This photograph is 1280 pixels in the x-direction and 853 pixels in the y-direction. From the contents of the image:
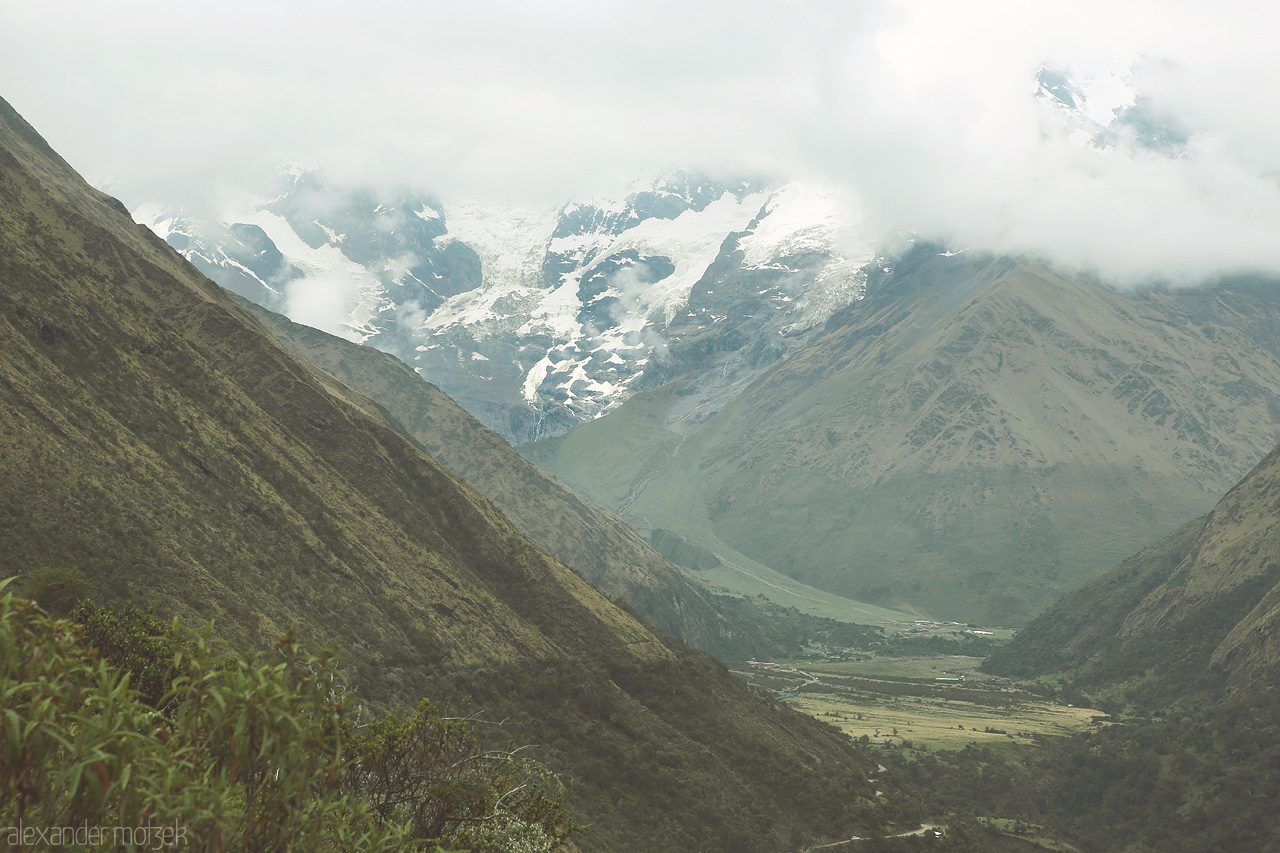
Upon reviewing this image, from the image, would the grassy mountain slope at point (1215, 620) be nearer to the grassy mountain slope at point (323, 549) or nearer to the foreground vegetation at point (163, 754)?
the grassy mountain slope at point (323, 549)

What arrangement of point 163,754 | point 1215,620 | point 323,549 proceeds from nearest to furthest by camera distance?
point 163,754 < point 323,549 < point 1215,620

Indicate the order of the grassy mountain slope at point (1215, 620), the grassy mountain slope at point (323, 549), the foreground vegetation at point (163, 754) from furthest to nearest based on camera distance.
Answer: the grassy mountain slope at point (1215, 620) → the grassy mountain slope at point (323, 549) → the foreground vegetation at point (163, 754)

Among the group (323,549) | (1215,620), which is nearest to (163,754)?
(323,549)

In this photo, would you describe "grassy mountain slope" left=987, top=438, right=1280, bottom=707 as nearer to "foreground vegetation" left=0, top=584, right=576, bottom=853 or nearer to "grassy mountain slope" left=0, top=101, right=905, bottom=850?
"grassy mountain slope" left=0, top=101, right=905, bottom=850

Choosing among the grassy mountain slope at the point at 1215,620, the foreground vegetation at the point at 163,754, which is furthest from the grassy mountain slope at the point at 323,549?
the grassy mountain slope at the point at 1215,620

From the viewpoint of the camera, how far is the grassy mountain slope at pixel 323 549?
61812mm

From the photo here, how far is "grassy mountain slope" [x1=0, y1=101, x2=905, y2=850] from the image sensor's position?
203 ft

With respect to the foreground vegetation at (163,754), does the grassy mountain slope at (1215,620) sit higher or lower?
higher

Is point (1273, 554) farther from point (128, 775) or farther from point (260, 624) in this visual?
point (128, 775)

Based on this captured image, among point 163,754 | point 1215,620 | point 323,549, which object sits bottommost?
point 323,549

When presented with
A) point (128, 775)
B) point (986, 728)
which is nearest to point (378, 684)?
point (128, 775)

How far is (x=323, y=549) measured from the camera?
3150 inches

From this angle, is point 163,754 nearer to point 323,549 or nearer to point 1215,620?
point 323,549

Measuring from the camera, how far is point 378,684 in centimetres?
6862
